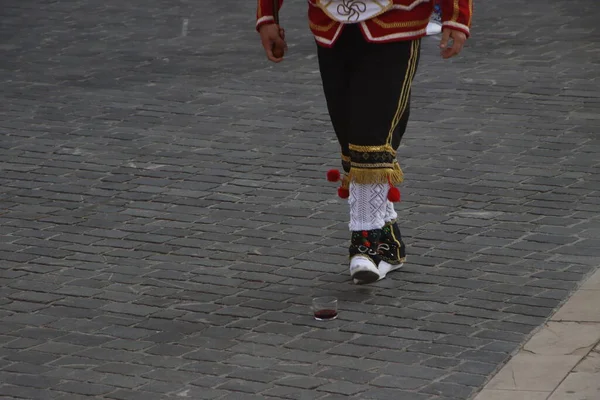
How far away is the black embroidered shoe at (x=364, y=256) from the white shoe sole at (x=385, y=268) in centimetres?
3

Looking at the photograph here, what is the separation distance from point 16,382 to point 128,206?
243cm

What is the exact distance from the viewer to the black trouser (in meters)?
6.21

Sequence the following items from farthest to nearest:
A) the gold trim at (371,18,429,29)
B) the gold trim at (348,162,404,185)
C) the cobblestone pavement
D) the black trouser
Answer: the gold trim at (348,162,404,185) < the black trouser < the gold trim at (371,18,429,29) < the cobblestone pavement

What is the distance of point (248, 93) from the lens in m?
10.4

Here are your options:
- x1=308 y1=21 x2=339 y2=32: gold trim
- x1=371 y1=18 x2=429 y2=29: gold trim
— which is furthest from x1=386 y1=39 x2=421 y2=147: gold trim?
x1=308 y1=21 x2=339 y2=32: gold trim

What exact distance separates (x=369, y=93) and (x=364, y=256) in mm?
784

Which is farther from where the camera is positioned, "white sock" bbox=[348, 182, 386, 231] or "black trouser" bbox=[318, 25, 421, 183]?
"white sock" bbox=[348, 182, 386, 231]

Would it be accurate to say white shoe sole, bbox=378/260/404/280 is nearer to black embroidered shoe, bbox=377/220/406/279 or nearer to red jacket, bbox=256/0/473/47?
black embroidered shoe, bbox=377/220/406/279

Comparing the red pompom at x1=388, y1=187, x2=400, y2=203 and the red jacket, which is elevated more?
the red jacket

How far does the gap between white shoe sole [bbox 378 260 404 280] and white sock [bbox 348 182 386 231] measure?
0.18 meters

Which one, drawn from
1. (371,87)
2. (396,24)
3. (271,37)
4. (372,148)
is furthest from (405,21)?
(271,37)

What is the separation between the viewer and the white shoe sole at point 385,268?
21.4ft

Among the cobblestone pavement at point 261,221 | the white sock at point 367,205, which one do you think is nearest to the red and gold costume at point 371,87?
the white sock at point 367,205

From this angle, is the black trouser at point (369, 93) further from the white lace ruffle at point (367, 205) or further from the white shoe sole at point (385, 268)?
the white shoe sole at point (385, 268)
